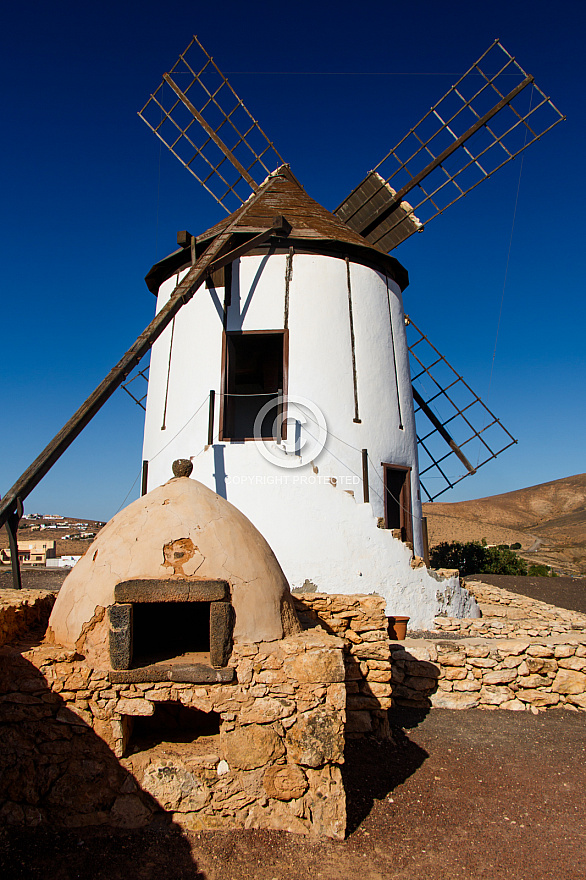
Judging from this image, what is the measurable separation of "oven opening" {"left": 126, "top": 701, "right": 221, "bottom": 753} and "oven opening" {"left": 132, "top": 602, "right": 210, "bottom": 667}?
1.70 ft

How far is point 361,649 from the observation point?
21.1ft

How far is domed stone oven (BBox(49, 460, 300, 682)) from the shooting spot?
4.43 m

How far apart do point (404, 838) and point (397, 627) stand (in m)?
3.94

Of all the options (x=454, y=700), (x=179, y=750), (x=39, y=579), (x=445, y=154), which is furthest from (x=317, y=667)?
(x=39, y=579)

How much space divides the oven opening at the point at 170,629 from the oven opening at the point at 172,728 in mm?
519

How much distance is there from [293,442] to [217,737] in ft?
17.7

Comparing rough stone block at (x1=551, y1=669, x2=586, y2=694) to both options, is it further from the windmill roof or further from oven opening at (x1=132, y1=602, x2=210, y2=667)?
the windmill roof

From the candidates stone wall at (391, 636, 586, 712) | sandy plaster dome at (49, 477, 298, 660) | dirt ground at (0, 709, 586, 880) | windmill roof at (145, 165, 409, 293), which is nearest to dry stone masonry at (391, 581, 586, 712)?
stone wall at (391, 636, 586, 712)

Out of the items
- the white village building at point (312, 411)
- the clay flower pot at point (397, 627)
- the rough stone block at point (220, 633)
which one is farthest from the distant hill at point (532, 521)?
the rough stone block at point (220, 633)

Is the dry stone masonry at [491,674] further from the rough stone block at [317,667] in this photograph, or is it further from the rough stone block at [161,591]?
the rough stone block at [161,591]

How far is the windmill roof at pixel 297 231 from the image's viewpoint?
33.8ft

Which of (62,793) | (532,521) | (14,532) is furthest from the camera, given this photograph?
(532,521)

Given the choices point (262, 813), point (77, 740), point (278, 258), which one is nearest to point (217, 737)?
point (262, 813)

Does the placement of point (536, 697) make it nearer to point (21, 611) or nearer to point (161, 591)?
point (161, 591)
